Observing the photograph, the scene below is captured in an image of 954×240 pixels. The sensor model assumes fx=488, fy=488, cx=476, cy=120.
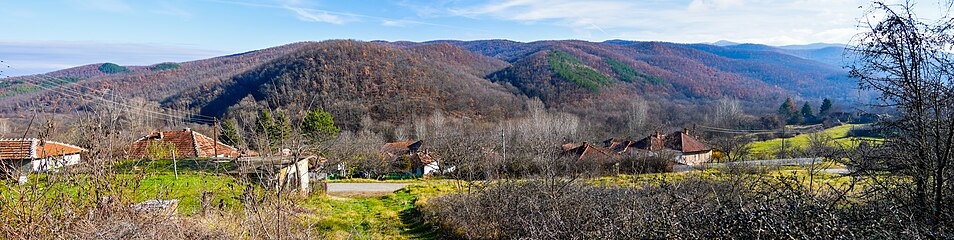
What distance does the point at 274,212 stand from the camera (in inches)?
210

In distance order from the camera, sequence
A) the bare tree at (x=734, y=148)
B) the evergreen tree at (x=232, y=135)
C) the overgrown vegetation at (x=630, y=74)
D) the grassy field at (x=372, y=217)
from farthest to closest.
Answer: the overgrown vegetation at (x=630, y=74), the bare tree at (x=734, y=148), the grassy field at (x=372, y=217), the evergreen tree at (x=232, y=135)

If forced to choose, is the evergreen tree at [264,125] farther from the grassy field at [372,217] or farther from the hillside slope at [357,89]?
the hillside slope at [357,89]

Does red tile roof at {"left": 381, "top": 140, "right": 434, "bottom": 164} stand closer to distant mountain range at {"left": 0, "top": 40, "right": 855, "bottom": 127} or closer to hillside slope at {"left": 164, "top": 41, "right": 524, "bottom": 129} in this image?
distant mountain range at {"left": 0, "top": 40, "right": 855, "bottom": 127}

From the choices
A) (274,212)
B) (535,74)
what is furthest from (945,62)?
(535,74)

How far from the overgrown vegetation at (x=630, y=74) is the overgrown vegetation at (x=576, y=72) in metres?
5.61

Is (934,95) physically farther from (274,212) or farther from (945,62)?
(274,212)

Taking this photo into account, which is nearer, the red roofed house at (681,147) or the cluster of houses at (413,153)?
the cluster of houses at (413,153)

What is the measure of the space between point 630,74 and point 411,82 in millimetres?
50780

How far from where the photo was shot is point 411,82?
71.4 m

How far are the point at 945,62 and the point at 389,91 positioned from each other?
65.1 meters

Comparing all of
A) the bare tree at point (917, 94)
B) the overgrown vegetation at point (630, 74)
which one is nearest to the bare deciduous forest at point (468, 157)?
the bare tree at point (917, 94)

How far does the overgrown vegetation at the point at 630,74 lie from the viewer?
97562 mm

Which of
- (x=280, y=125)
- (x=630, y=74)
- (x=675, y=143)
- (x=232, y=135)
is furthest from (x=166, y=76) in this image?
(x=280, y=125)

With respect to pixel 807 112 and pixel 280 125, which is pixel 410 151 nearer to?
pixel 280 125
